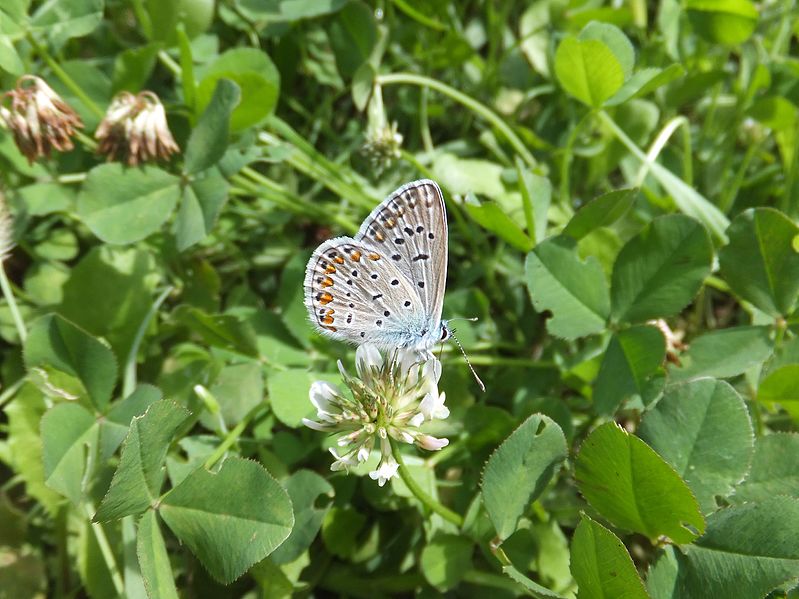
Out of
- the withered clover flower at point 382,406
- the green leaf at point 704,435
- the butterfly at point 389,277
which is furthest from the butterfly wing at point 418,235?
the green leaf at point 704,435

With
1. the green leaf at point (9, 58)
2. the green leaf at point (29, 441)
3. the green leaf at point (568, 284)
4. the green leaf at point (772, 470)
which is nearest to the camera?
the green leaf at point (772, 470)

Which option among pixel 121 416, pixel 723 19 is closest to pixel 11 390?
pixel 121 416

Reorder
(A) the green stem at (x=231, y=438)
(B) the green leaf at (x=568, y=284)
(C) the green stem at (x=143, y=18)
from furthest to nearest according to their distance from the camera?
(C) the green stem at (x=143, y=18)
(B) the green leaf at (x=568, y=284)
(A) the green stem at (x=231, y=438)

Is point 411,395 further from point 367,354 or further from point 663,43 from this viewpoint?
point 663,43

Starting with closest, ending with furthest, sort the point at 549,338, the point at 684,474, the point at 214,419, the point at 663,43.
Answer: the point at 684,474 < the point at 214,419 < the point at 549,338 < the point at 663,43

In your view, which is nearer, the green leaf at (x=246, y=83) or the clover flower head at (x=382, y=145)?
the green leaf at (x=246, y=83)

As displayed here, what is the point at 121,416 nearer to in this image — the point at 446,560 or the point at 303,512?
the point at 303,512

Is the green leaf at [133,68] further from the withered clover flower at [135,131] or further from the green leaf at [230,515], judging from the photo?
the green leaf at [230,515]

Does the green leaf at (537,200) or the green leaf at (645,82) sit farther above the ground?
the green leaf at (645,82)

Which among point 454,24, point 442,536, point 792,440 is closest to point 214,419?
point 442,536
